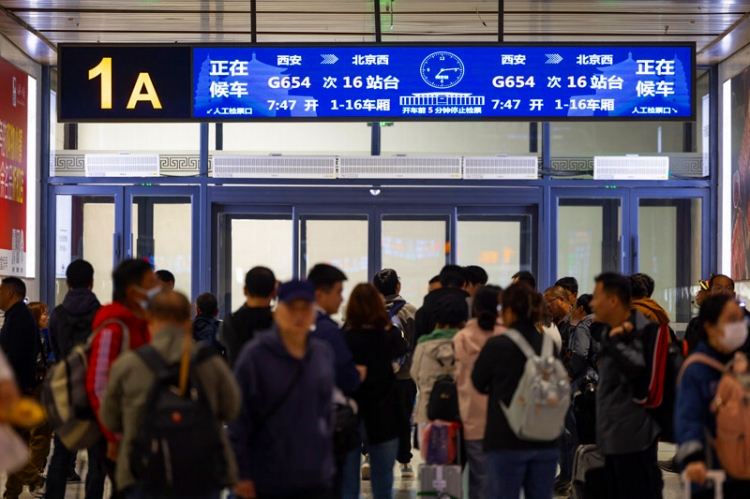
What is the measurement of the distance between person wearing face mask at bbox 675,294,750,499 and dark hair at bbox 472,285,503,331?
4.17ft

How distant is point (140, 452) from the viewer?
12.4 feet

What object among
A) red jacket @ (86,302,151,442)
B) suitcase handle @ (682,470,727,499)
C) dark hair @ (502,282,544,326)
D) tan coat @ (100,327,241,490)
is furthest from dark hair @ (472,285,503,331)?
tan coat @ (100,327,241,490)

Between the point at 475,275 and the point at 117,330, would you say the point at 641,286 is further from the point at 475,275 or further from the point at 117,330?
the point at 117,330

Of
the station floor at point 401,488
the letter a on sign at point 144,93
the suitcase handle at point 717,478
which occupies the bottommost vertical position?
the station floor at point 401,488

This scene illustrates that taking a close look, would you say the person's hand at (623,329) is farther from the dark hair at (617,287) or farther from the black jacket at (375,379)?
the black jacket at (375,379)

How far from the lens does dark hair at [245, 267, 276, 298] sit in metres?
5.29

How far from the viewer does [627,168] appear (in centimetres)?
1207

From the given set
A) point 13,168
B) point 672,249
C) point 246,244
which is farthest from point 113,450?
point 672,249

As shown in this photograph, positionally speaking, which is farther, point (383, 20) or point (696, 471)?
point (383, 20)

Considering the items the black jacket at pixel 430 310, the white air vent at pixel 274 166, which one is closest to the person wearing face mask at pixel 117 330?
the black jacket at pixel 430 310

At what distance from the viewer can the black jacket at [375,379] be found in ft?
18.5

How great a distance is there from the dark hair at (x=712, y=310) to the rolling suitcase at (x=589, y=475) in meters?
1.19

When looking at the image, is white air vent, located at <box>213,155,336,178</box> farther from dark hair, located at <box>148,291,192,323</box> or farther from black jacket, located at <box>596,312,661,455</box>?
dark hair, located at <box>148,291,192,323</box>

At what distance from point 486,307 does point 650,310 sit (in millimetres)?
1184
